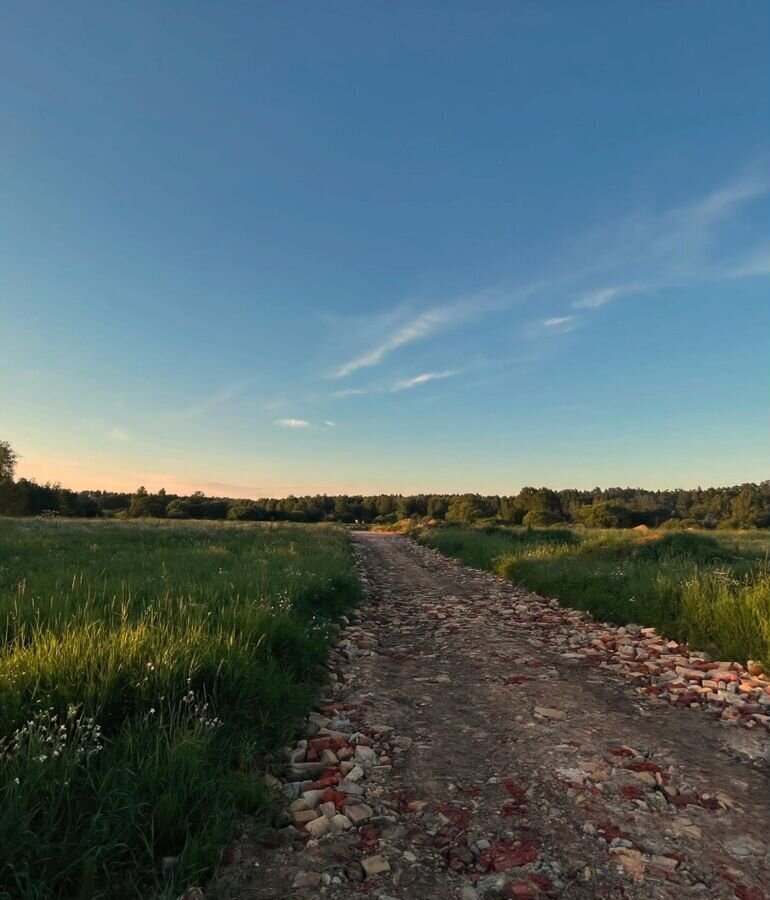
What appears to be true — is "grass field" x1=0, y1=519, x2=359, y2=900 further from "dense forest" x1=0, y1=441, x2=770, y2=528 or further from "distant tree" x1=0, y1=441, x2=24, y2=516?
"distant tree" x1=0, y1=441, x2=24, y2=516

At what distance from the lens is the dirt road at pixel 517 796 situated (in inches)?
135

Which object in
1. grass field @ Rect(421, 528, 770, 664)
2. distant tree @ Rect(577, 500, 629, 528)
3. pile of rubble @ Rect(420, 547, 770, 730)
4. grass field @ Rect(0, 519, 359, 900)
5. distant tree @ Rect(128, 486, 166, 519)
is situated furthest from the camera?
distant tree @ Rect(128, 486, 166, 519)

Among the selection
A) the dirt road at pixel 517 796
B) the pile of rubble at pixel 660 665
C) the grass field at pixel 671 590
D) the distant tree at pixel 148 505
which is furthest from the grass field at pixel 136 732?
the distant tree at pixel 148 505

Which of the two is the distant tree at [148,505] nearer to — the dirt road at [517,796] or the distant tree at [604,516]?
the distant tree at [604,516]

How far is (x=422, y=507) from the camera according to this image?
174m

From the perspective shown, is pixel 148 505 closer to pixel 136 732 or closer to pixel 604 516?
pixel 604 516

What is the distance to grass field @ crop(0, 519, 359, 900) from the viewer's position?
10.9 feet

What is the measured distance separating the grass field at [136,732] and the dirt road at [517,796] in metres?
0.49

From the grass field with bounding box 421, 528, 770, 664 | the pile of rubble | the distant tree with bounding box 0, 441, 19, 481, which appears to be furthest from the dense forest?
the pile of rubble

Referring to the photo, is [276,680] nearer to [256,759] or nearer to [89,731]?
[256,759]

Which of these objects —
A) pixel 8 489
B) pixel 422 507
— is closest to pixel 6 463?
pixel 8 489

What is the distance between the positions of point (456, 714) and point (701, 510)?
546ft

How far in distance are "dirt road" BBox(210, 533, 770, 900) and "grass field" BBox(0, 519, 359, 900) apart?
1.60ft

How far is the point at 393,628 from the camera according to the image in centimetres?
1145
